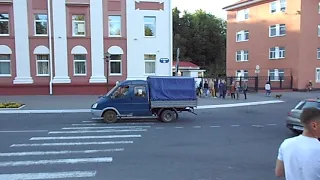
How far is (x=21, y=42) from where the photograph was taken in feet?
93.8

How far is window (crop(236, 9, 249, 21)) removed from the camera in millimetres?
47000

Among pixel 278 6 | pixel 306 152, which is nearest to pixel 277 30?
pixel 278 6

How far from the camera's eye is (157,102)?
14906 mm

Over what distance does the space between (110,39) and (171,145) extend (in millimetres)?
21897

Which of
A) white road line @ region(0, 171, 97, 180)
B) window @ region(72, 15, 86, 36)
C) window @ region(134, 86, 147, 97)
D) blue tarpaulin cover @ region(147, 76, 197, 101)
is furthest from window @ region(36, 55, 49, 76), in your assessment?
white road line @ region(0, 171, 97, 180)

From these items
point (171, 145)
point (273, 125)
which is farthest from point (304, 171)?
point (273, 125)

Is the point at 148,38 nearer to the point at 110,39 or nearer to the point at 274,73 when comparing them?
the point at 110,39

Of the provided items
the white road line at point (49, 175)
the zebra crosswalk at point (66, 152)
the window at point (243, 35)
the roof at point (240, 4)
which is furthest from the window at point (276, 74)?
the white road line at point (49, 175)

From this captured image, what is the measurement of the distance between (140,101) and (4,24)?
20.2 metres

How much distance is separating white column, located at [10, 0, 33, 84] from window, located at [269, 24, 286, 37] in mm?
30586

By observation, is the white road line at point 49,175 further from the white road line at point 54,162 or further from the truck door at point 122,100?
the truck door at point 122,100

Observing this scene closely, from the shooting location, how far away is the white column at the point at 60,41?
Answer: 1136 inches

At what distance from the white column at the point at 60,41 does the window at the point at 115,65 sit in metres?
4.05

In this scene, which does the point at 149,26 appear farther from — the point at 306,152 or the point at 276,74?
the point at 306,152
